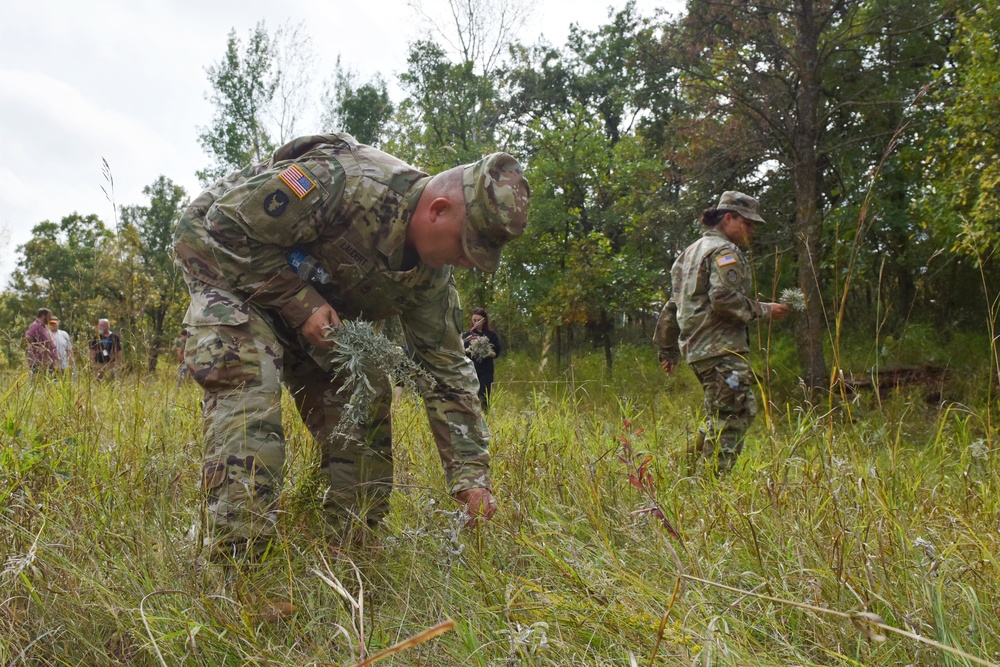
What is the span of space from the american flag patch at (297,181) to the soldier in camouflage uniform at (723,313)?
9.18ft

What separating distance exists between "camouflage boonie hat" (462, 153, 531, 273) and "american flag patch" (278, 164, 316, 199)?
50 centimetres

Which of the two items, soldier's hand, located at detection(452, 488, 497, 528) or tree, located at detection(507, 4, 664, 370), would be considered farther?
tree, located at detection(507, 4, 664, 370)

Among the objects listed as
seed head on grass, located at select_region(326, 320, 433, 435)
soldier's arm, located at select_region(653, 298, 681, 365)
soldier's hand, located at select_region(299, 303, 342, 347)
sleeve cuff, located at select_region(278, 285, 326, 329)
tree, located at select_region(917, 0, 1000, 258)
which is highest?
tree, located at select_region(917, 0, 1000, 258)

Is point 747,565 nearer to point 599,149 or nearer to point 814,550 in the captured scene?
point 814,550

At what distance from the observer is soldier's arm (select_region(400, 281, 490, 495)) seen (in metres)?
2.37

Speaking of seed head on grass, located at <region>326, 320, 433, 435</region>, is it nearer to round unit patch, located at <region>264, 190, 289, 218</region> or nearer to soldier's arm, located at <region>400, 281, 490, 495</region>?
soldier's arm, located at <region>400, 281, 490, 495</region>

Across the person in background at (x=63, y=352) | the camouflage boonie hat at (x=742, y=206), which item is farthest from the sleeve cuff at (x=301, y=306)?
the camouflage boonie hat at (x=742, y=206)

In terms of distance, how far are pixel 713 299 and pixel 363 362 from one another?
287 centimetres

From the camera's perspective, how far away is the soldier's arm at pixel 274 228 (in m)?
2.18

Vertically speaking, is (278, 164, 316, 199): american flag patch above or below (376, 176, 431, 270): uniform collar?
above

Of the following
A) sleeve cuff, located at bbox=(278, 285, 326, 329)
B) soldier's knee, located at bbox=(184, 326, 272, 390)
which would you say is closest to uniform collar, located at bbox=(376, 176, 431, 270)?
sleeve cuff, located at bbox=(278, 285, 326, 329)

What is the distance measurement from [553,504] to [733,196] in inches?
113

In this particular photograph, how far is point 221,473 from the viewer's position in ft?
6.57

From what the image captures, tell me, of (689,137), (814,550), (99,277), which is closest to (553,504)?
(814,550)
